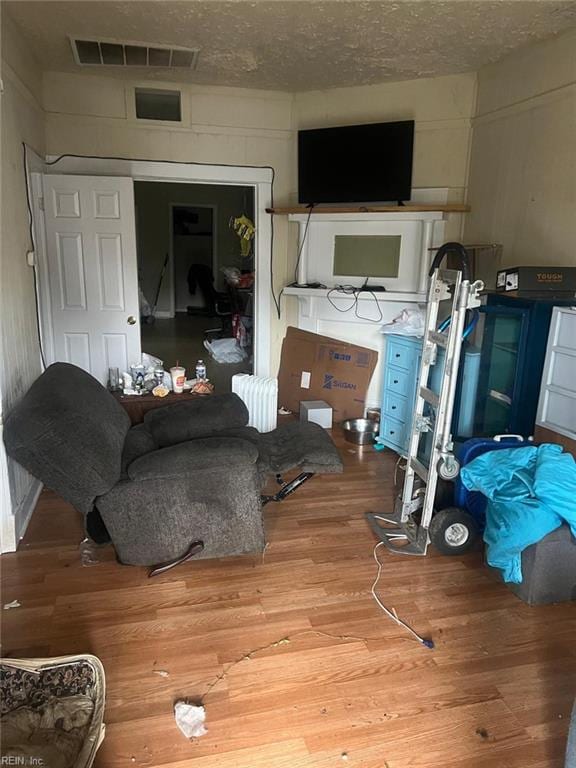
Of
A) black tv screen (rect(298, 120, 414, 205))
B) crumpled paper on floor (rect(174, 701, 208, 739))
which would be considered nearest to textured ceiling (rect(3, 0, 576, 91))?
black tv screen (rect(298, 120, 414, 205))

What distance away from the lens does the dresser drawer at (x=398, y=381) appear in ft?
12.6

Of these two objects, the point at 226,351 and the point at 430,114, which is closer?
the point at 430,114

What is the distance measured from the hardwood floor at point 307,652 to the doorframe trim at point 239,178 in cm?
244

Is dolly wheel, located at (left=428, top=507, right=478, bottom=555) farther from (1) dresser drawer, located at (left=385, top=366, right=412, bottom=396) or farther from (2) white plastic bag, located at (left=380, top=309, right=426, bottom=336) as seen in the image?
(2) white plastic bag, located at (left=380, top=309, right=426, bottom=336)

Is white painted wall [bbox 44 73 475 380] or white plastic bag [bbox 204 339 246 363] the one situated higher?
white painted wall [bbox 44 73 475 380]

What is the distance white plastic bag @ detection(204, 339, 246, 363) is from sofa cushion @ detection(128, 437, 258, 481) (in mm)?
4361

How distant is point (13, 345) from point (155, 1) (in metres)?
1.99

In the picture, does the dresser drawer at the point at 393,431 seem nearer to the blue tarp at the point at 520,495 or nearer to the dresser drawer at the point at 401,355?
the dresser drawer at the point at 401,355

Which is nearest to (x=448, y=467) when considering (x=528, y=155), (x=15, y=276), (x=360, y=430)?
(x=360, y=430)

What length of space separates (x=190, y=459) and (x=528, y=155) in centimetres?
291

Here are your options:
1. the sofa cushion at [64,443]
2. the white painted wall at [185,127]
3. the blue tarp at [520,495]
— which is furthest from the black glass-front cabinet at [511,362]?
the white painted wall at [185,127]

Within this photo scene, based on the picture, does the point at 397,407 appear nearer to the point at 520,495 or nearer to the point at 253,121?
the point at 520,495

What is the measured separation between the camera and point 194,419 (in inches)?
117

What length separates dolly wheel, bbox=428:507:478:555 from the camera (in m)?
2.66
